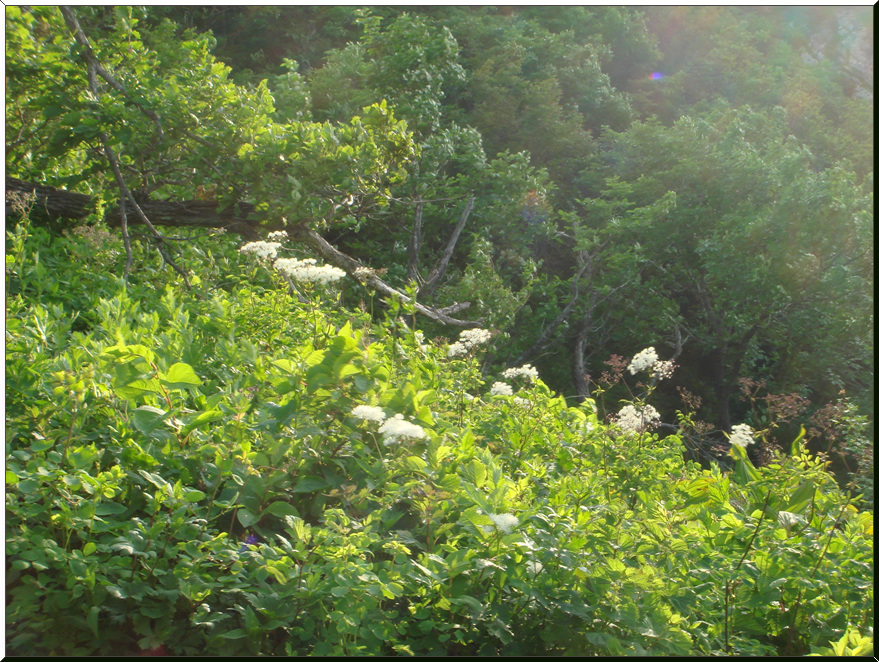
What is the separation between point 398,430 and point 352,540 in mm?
281

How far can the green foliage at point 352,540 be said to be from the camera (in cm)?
141

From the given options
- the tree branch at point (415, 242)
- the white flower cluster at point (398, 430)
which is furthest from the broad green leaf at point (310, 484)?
the tree branch at point (415, 242)

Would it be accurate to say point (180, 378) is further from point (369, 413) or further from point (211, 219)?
point (211, 219)

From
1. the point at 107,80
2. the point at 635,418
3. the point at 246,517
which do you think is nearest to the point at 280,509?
the point at 246,517

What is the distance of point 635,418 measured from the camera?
242 cm

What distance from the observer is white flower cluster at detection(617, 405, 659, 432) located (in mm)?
2371

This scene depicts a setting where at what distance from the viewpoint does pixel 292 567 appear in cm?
140

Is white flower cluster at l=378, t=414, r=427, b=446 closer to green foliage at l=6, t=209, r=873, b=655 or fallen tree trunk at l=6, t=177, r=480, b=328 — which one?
green foliage at l=6, t=209, r=873, b=655

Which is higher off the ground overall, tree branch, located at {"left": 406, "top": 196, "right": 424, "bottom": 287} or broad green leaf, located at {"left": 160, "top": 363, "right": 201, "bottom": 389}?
broad green leaf, located at {"left": 160, "top": 363, "right": 201, "bottom": 389}

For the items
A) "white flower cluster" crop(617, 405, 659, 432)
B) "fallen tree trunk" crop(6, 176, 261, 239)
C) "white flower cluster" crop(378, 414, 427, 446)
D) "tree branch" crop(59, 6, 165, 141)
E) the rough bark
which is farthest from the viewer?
"fallen tree trunk" crop(6, 176, 261, 239)

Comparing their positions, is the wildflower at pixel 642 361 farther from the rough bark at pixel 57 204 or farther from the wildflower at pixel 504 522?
the rough bark at pixel 57 204

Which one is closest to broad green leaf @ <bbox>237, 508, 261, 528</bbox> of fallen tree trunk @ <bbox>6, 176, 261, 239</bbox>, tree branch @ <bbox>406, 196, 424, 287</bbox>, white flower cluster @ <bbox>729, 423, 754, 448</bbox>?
white flower cluster @ <bbox>729, 423, 754, 448</bbox>

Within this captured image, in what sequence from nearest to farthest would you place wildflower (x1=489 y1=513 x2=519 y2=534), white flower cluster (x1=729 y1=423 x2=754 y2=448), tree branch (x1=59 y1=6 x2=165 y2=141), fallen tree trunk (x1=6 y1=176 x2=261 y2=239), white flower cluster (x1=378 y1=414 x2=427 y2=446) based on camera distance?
wildflower (x1=489 y1=513 x2=519 y2=534) → white flower cluster (x1=378 y1=414 x2=427 y2=446) → white flower cluster (x1=729 y1=423 x2=754 y2=448) → tree branch (x1=59 y1=6 x2=165 y2=141) → fallen tree trunk (x1=6 y1=176 x2=261 y2=239)

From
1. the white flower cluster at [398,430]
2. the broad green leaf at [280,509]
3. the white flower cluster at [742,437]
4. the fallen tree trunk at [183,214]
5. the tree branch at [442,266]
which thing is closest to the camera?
the white flower cluster at [398,430]
